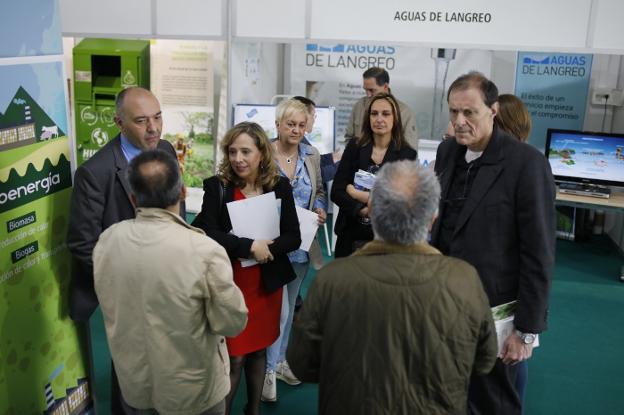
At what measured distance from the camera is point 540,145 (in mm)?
6324

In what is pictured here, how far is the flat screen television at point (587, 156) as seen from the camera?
513 centimetres

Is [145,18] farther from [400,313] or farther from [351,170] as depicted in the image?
[400,313]

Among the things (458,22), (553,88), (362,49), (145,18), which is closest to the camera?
(458,22)

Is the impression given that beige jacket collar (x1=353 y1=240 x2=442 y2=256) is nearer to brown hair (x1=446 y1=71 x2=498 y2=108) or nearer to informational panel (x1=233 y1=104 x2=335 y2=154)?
brown hair (x1=446 y1=71 x2=498 y2=108)

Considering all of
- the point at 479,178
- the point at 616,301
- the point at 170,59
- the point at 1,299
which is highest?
the point at 170,59

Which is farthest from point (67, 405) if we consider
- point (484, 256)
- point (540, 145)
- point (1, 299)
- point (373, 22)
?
point (540, 145)

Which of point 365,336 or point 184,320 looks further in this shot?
point 184,320

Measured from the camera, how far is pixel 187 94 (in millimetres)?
6297

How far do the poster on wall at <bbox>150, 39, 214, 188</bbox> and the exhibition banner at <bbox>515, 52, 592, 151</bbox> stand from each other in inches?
133

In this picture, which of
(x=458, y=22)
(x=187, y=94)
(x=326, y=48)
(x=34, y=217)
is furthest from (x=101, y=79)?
(x=34, y=217)

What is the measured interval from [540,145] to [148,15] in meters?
4.25

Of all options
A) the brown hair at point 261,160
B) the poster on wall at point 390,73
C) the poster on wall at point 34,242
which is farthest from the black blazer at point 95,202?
the poster on wall at point 390,73

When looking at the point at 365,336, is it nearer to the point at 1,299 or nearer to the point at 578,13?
the point at 1,299

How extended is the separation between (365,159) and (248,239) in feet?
2.86
